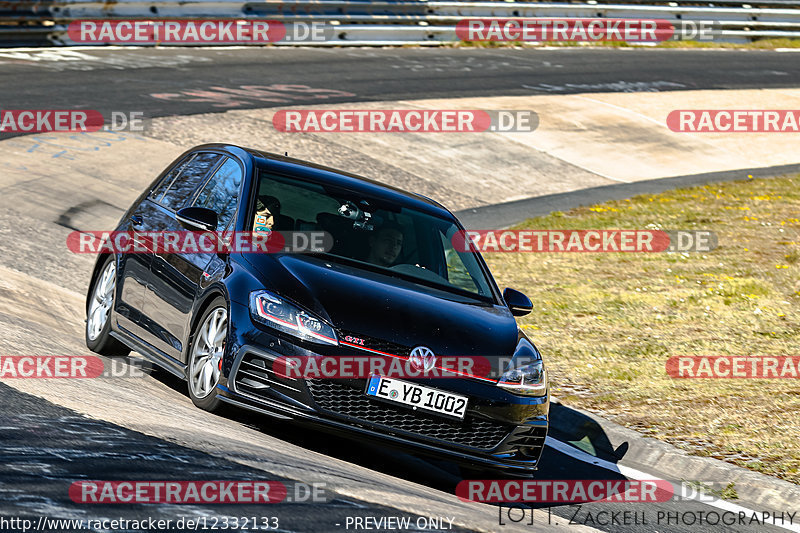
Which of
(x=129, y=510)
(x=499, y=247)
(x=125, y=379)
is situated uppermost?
(x=129, y=510)

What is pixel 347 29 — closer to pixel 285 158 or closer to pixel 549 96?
pixel 549 96

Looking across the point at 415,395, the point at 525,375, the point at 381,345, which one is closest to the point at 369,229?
the point at 381,345

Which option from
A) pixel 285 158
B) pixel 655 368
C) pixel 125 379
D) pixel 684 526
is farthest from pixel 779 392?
pixel 125 379

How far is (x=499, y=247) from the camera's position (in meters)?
14.2

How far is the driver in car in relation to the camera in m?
7.30

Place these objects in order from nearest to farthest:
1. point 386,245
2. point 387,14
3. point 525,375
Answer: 1. point 525,375
2. point 386,245
3. point 387,14

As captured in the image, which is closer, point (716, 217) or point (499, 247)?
point (499, 247)

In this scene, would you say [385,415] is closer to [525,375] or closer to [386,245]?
[525,375]

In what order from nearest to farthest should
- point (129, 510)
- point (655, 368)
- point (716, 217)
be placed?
point (129, 510), point (655, 368), point (716, 217)

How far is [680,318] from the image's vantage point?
11.2 metres

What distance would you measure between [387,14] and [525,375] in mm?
21995

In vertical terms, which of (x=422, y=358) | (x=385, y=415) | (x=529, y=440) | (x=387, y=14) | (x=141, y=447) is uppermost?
(x=387, y=14)

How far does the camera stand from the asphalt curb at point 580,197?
51.8ft

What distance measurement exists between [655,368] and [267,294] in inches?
174
